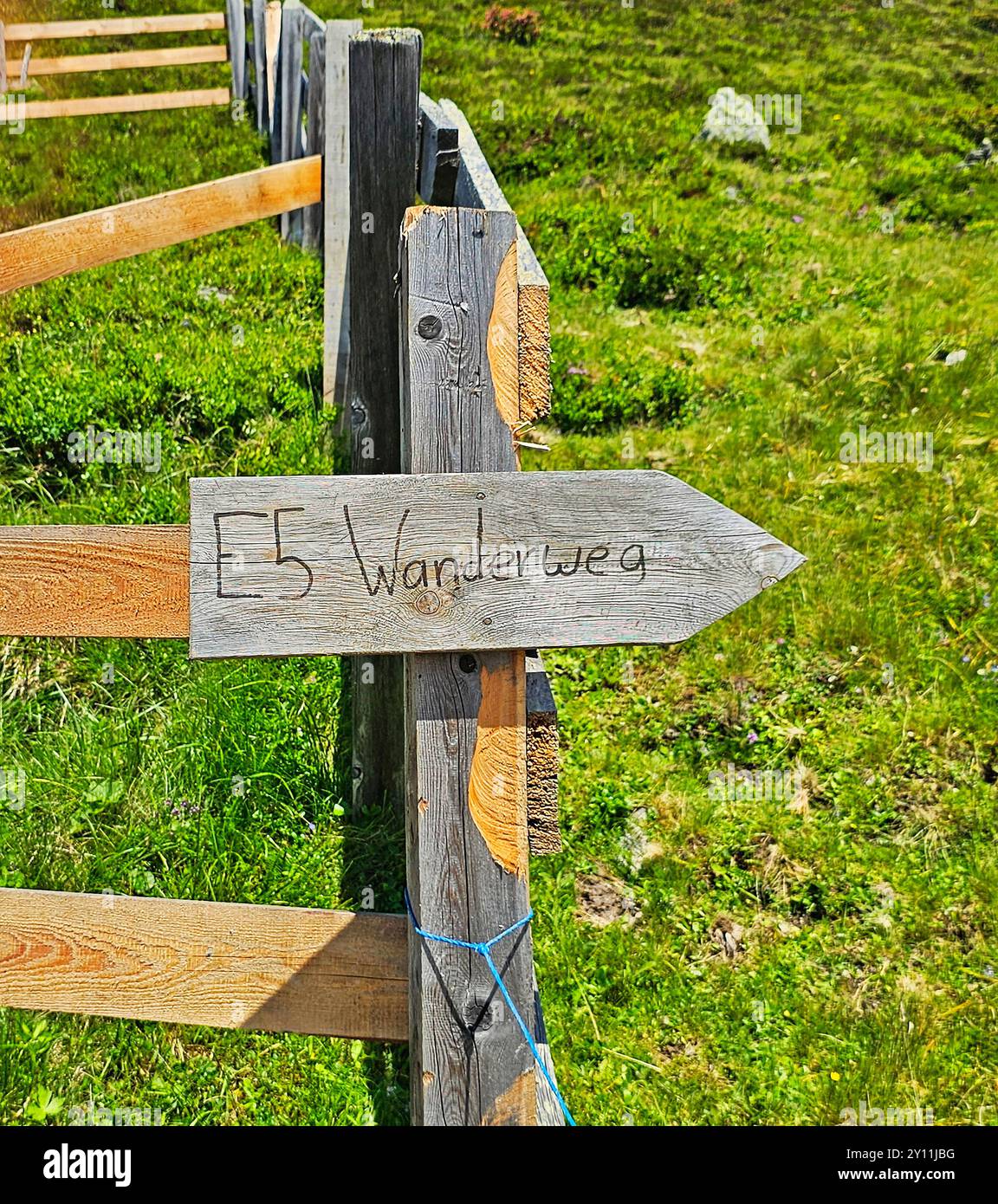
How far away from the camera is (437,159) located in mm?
3074

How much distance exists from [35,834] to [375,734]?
1.36 meters

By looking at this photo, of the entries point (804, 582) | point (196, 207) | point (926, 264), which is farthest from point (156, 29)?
point (804, 582)

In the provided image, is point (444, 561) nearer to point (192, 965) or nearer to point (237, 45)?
point (192, 965)

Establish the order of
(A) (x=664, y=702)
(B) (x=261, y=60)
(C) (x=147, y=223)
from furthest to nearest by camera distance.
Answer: (B) (x=261, y=60)
(C) (x=147, y=223)
(A) (x=664, y=702)

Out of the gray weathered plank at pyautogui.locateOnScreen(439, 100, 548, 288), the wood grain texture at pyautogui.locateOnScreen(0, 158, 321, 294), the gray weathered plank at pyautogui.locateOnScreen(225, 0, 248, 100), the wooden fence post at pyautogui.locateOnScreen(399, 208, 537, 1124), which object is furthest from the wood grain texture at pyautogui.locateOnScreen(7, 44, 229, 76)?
the wooden fence post at pyautogui.locateOnScreen(399, 208, 537, 1124)

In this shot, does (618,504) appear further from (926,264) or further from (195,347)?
(926,264)

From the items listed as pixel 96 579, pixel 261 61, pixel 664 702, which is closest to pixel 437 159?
pixel 96 579

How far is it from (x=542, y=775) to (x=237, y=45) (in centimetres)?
1100

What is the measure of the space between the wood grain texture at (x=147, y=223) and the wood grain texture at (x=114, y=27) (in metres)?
8.43

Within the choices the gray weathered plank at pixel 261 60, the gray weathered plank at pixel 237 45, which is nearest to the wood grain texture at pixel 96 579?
the gray weathered plank at pixel 261 60

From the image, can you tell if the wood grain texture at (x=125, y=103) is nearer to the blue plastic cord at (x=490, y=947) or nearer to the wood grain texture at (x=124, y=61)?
the wood grain texture at (x=124, y=61)

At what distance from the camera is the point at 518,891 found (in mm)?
1794

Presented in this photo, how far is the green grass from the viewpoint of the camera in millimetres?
3354

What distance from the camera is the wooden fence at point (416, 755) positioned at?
174cm
